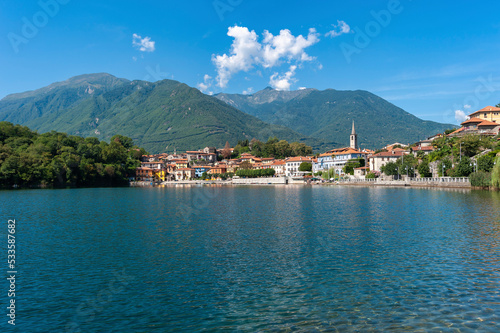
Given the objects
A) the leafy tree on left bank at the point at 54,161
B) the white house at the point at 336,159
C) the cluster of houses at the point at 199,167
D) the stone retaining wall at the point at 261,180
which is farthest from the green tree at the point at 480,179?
the leafy tree on left bank at the point at 54,161

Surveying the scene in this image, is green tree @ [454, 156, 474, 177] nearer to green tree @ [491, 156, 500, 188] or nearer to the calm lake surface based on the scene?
green tree @ [491, 156, 500, 188]

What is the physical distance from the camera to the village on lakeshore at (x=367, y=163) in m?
73.1

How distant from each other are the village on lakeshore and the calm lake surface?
163 feet

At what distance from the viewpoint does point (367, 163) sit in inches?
4823

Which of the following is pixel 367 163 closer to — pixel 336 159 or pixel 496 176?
pixel 336 159

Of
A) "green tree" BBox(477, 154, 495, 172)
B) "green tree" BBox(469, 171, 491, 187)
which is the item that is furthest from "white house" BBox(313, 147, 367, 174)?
"green tree" BBox(469, 171, 491, 187)

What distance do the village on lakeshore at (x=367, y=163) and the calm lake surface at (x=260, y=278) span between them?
163ft

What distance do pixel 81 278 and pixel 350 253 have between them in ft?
39.6

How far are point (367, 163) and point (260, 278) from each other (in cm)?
11680

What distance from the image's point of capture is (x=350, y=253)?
55.9ft

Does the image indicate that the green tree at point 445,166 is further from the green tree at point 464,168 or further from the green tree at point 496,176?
the green tree at point 496,176

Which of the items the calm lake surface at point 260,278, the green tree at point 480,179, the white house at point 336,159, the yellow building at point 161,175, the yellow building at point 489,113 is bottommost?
the calm lake surface at point 260,278

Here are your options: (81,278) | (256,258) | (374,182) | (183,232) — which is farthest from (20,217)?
(374,182)

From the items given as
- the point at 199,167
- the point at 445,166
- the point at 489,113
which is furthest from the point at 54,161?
the point at 489,113
